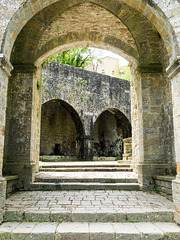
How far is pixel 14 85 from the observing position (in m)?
5.23

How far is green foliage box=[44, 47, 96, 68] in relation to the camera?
61.4 ft

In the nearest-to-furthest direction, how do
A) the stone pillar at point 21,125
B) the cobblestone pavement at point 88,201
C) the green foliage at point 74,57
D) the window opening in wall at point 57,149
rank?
the cobblestone pavement at point 88,201
the stone pillar at point 21,125
the window opening in wall at point 57,149
the green foliage at point 74,57

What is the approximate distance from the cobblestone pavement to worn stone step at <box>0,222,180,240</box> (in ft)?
1.18

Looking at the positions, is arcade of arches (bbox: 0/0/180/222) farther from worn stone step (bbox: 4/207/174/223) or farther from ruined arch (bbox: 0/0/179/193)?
worn stone step (bbox: 4/207/174/223)

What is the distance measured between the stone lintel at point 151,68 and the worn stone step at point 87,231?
365 cm

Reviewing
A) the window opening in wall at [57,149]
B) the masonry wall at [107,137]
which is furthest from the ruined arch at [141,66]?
the masonry wall at [107,137]

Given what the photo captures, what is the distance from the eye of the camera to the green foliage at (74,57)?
18703mm

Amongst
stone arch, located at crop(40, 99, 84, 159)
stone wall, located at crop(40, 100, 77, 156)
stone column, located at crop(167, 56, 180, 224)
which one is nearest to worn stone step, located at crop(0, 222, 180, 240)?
stone column, located at crop(167, 56, 180, 224)

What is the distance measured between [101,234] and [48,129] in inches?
508

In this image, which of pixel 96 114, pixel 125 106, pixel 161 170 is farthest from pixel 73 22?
pixel 125 106

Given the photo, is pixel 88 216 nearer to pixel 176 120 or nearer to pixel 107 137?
pixel 176 120

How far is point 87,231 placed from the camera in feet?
8.81

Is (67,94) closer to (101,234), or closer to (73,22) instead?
(73,22)

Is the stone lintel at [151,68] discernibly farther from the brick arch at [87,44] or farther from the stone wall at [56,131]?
the stone wall at [56,131]
